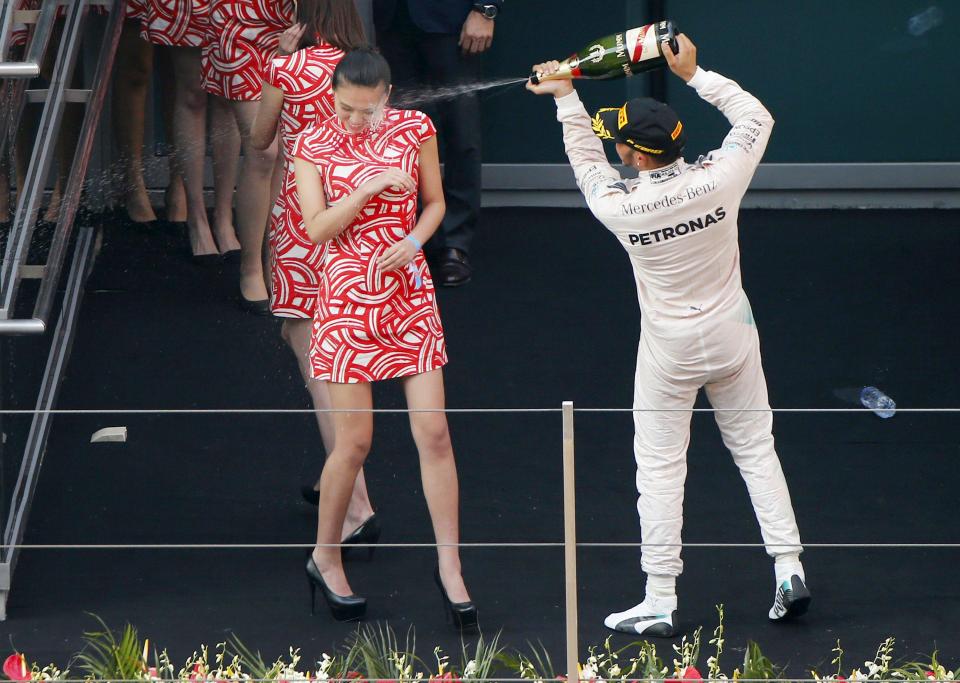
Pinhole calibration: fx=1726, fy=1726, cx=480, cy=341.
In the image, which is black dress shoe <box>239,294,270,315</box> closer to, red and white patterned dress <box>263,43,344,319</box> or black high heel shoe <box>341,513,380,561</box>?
red and white patterned dress <box>263,43,344,319</box>

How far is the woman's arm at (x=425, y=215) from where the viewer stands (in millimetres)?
4031

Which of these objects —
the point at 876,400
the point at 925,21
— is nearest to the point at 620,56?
the point at 876,400

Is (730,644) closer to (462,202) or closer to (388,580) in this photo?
(388,580)

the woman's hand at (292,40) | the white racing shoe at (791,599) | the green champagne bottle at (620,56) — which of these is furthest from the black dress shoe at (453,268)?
the white racing shoe at (791,599)

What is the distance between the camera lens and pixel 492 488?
491 centimetres

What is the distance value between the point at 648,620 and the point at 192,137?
126 inches

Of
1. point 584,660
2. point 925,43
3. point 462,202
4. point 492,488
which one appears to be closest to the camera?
point 584,660

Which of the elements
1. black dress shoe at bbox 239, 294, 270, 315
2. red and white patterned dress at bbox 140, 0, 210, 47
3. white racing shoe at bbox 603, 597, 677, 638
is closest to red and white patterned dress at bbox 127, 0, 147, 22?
red and white patterned dress at bbox 140, 0, 210, 47

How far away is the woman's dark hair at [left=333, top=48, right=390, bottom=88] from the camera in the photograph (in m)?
3.97

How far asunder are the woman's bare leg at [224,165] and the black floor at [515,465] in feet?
0.66

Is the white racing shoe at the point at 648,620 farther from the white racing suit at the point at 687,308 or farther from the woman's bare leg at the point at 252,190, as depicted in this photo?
the woman's bare leg at the point at 252,190

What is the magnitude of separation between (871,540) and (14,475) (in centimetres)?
226

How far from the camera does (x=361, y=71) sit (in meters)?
3.96

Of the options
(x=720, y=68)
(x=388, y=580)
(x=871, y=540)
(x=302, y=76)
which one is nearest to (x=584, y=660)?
(x=388, y=580)
